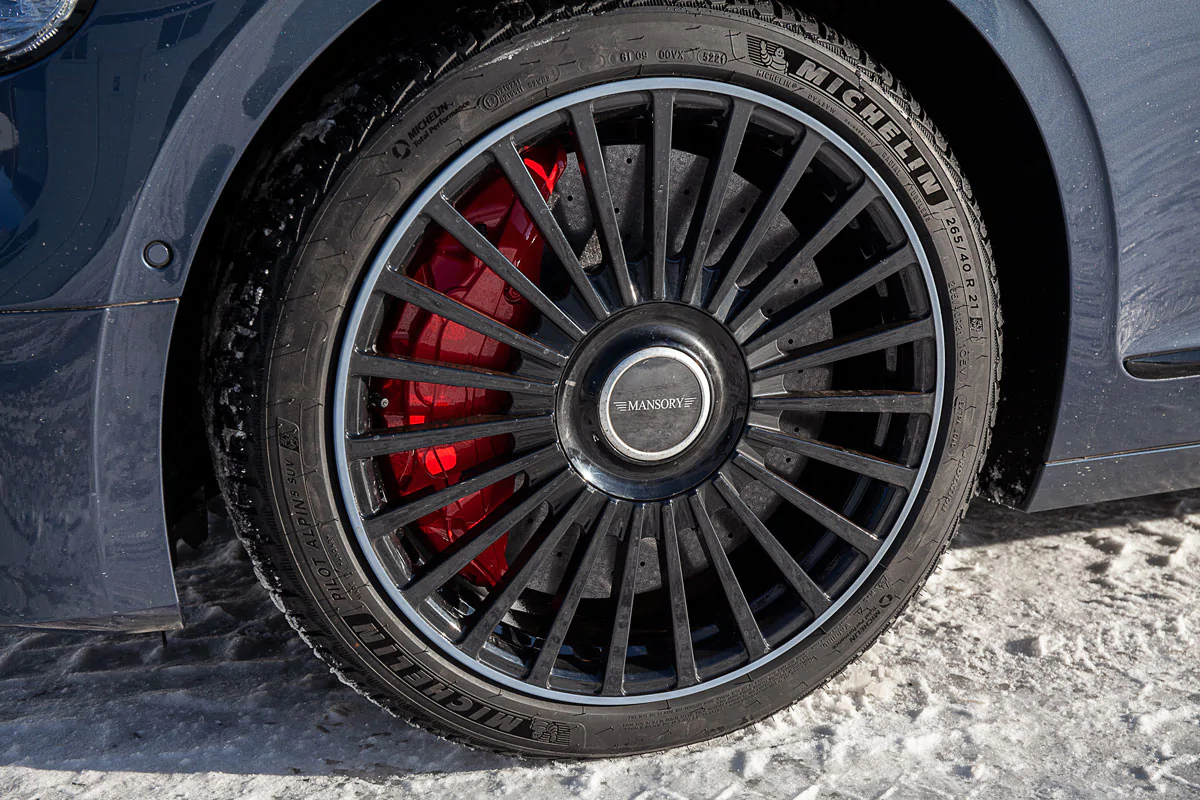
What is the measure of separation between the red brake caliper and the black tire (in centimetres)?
17

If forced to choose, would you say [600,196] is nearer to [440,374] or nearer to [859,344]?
[440,374]

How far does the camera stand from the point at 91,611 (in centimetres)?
137

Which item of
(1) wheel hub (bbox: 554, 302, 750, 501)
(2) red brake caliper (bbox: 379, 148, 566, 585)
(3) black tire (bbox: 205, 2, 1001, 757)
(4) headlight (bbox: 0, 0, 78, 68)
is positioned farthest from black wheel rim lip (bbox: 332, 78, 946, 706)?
(4) headlight (bbox: 0, 0, 78, 68)

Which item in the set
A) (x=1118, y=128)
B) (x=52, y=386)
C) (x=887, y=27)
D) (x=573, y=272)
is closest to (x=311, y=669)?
(x=52, y=386)

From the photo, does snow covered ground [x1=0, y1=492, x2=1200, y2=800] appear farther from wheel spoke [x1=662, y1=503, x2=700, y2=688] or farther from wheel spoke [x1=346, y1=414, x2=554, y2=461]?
wheel spoke [x1=346, y1=414, x2=554, y2=461]

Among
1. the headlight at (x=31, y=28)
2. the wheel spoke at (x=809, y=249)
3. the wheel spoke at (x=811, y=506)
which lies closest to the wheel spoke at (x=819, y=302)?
the wheel spoke at (x=809, y=249)

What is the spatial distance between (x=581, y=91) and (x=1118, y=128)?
829 mm

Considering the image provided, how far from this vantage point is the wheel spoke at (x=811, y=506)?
5.09 ft

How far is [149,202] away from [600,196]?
583 millimetres

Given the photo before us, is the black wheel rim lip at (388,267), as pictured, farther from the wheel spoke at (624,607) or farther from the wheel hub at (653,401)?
the wheel hub at (653,401)

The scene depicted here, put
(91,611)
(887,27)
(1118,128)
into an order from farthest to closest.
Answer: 1. (887,27)
2. (1118,128)
3. (91,611)

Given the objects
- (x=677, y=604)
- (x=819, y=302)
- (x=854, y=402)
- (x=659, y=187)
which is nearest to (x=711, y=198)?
(x=659, y=187)

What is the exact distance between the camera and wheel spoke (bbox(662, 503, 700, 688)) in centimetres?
155

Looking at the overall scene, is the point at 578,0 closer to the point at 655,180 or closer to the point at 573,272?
the point at 655,180
